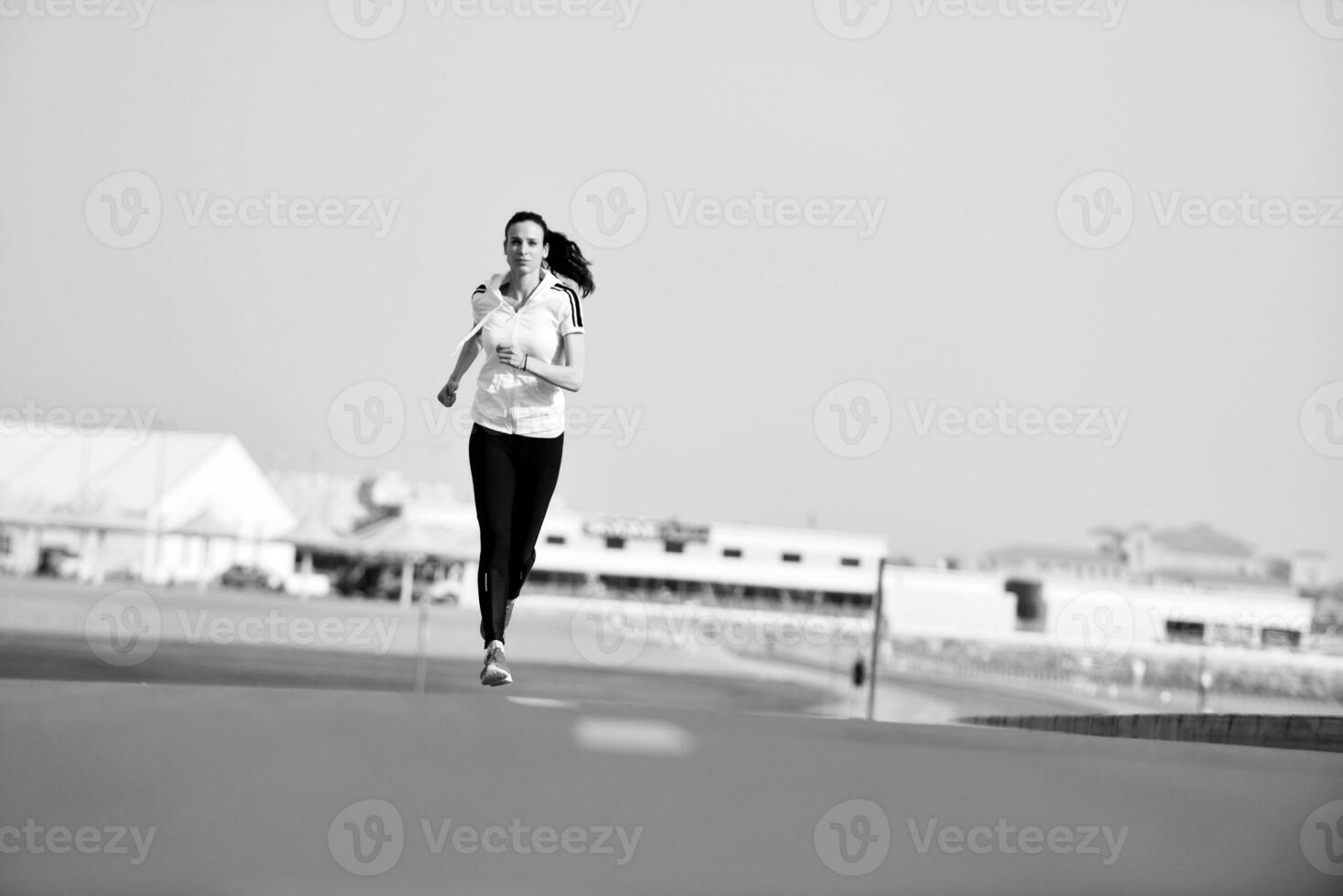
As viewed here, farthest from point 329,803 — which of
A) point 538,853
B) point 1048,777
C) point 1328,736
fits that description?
point 1328,736

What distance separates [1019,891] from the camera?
3500 millimetres

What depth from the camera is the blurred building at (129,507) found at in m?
75.9

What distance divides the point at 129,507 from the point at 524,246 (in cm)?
7641

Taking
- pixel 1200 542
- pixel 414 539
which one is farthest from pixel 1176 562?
pixel 414 539

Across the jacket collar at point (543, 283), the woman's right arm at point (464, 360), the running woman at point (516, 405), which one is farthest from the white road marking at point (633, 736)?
the jacket collar at point (543, 283)

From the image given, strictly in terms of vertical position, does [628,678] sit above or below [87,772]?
below

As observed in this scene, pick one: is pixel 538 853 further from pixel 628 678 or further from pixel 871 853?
pixel 628 678

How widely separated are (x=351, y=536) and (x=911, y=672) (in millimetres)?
32649

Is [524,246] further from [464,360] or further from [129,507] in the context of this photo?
[129,507]

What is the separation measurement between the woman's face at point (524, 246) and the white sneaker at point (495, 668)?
4.14 ft

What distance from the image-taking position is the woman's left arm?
193 inches

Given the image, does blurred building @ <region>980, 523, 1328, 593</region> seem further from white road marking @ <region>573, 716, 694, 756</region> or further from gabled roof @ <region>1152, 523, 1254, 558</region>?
white road marking @ <region>573, 716, 694, 756</region>

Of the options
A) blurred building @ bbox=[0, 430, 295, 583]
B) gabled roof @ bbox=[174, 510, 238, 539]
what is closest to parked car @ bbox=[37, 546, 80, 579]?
blurred building @ bbox=[0, 430, 295, 583]

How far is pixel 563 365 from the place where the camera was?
506 centimetres
